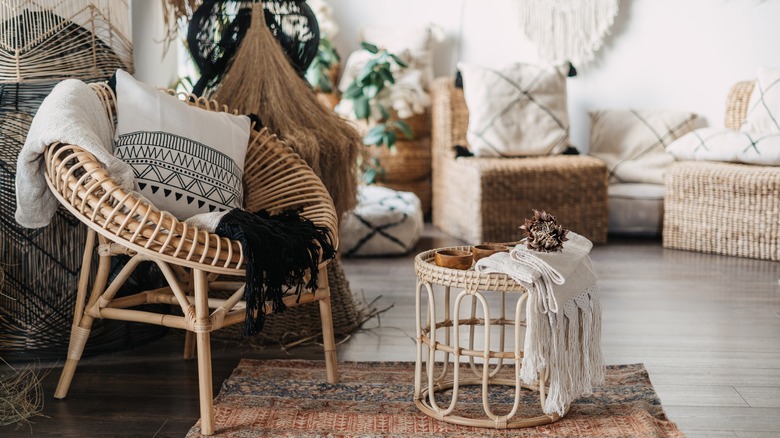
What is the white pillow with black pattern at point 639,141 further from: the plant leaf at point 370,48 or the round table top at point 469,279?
the round table top at point 469,279

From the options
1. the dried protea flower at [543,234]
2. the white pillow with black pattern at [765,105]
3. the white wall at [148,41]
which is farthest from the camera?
the white pillow with black pattern at [765,105]

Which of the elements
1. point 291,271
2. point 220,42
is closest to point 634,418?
point 291,271

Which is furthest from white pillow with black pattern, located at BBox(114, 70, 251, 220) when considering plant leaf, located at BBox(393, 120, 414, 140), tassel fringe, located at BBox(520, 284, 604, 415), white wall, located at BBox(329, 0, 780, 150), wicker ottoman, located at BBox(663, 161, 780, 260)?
white wall, located at BBox(329, 0, 780, 150)

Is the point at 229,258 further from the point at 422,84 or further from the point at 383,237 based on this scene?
the point at 422,84

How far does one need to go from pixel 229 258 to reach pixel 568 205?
258cm

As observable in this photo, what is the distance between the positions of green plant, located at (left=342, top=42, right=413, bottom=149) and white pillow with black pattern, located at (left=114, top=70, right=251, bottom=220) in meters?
2.23

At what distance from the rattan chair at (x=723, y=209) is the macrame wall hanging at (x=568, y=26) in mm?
993

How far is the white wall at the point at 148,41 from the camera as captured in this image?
3.32 m

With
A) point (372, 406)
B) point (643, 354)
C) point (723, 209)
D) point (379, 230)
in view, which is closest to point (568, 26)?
point (723, 209)

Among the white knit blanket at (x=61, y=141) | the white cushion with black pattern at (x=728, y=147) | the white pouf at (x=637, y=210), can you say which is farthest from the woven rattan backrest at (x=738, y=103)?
the white knit blanket at (x=61, y=141)

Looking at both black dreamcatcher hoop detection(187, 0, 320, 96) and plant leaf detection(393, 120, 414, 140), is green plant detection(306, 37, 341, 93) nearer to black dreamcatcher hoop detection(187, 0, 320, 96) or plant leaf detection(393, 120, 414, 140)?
plant leaf detection(393, 120, 414, 140)

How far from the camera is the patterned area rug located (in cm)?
194

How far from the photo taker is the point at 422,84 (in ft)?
16.1

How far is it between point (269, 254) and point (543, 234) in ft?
1.95
